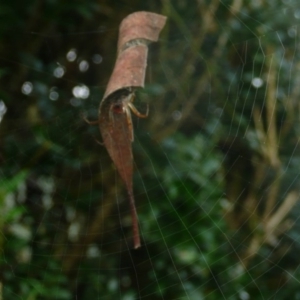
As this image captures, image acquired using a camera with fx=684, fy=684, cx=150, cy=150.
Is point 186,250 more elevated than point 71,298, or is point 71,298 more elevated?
point 186,250

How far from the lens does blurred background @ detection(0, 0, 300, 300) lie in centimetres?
130

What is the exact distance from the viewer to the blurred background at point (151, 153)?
4.26 ft

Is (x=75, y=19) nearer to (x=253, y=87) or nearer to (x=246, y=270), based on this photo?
(x=253, y=87)

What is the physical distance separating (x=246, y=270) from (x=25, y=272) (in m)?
0.44

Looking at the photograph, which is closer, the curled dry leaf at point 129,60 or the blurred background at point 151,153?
the curled dry leaf at point 129,60

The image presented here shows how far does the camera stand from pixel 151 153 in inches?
53.4

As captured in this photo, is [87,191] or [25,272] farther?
[87,191]

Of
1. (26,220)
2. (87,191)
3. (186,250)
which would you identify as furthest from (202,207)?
(26,220)

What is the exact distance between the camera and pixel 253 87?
1.43 m

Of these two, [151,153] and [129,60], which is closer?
[129,60]

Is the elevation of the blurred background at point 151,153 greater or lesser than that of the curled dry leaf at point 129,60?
lesser

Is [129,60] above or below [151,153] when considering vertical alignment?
above

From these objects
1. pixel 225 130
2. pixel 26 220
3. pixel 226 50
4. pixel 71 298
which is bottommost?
pixel 71 298

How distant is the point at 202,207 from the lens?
4.38 ft
